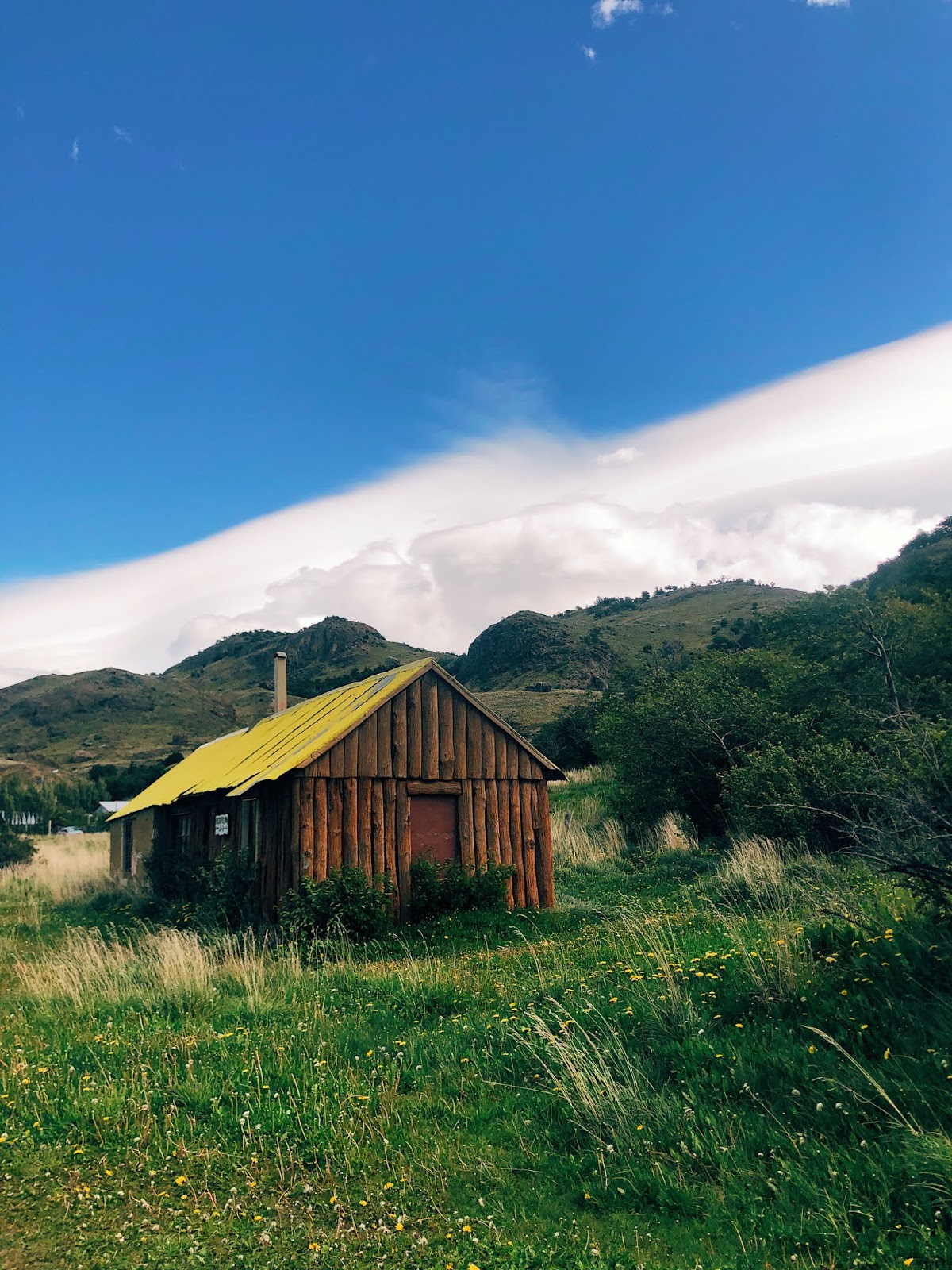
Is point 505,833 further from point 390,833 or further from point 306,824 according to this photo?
point 306,824

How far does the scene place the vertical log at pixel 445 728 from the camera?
1563cm

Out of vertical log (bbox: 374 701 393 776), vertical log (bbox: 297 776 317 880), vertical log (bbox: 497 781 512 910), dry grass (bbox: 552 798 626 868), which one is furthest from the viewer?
dry grass (bbox: 552 798 626 868)

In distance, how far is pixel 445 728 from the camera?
51.9 ft

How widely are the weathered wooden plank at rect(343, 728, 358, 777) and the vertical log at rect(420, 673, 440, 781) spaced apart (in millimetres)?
1275

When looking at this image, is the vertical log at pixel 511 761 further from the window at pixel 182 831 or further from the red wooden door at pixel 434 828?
the window at pixel 182 831

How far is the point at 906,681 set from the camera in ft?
66.6

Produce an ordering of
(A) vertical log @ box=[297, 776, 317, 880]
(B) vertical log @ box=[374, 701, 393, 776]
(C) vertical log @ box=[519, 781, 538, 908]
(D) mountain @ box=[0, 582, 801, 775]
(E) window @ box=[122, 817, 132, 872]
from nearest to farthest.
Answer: (A) vertical log @ box=[297, 776, 317, 880] → (B) vertical log @ box=[374, 701, 393, 776] → (C) vertical log @ box=[519, 781, 538, 908] → (E) window @ box=[122, 817, 132, 872] → (D) mountain @ box=[0, 582, 801, 775]

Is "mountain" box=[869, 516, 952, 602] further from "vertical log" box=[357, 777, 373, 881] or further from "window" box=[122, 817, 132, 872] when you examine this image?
"window" box=[122, 817, 132, 872]

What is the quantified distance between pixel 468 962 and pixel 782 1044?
6079 millimetres

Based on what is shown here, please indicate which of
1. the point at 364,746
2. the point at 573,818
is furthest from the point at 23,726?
the point at 364,746

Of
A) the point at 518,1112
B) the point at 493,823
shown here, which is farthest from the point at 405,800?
the point at 518,1112

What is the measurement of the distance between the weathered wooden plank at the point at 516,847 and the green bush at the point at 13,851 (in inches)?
849

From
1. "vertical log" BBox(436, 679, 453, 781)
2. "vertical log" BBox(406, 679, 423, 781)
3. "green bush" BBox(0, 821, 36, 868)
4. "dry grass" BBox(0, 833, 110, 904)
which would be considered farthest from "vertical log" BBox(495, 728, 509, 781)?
"green bush" BBox(0, 821, 36, 868)

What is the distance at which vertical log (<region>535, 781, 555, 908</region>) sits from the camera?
1623cm
